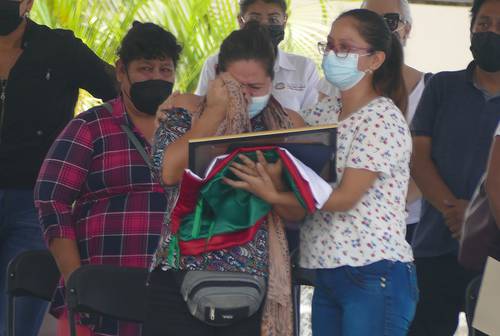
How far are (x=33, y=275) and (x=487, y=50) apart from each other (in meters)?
1.93

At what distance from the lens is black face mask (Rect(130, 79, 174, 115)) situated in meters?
4.10

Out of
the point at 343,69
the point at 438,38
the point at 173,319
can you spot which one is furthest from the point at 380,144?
the point at 438,38

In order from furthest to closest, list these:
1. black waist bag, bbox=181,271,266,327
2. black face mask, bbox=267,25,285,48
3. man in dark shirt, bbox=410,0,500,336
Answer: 1. black face mask, bbox=267,25,285,48
2. man in dark shirt, bbox=410,0,500,336
3. black waist bag, bbox=181,271,266,327

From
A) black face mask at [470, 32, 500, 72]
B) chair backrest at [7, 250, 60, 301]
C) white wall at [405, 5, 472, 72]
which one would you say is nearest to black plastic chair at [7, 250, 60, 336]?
chair backrest at [7, 250, 60, 301]

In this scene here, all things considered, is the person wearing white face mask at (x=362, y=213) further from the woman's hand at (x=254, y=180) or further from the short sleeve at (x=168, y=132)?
the short sleeve at (x=168, y=132)

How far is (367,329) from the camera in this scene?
3.29m

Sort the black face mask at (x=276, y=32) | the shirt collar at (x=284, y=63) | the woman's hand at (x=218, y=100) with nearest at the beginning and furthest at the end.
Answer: the woman's hand at (x=218, y=100) → the black face mask at (x=276, y=32) → the shirt collar at (x=284, y=63)

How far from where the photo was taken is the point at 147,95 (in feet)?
13.4

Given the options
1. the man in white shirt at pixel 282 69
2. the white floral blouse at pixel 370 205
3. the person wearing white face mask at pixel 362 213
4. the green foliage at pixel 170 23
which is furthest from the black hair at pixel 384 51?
the green foliage at pixel 170 23

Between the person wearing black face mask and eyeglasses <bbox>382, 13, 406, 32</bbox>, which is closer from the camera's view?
the person wearing black face mask

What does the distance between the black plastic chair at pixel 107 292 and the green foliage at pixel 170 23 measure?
338 cm

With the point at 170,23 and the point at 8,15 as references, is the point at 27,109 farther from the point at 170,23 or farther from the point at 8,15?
the point at 170,23

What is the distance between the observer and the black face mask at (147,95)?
410 centimetres

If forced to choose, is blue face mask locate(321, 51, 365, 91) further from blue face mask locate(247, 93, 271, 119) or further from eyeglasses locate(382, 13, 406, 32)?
eyeglasses locate(382, 13, 406, 32)
